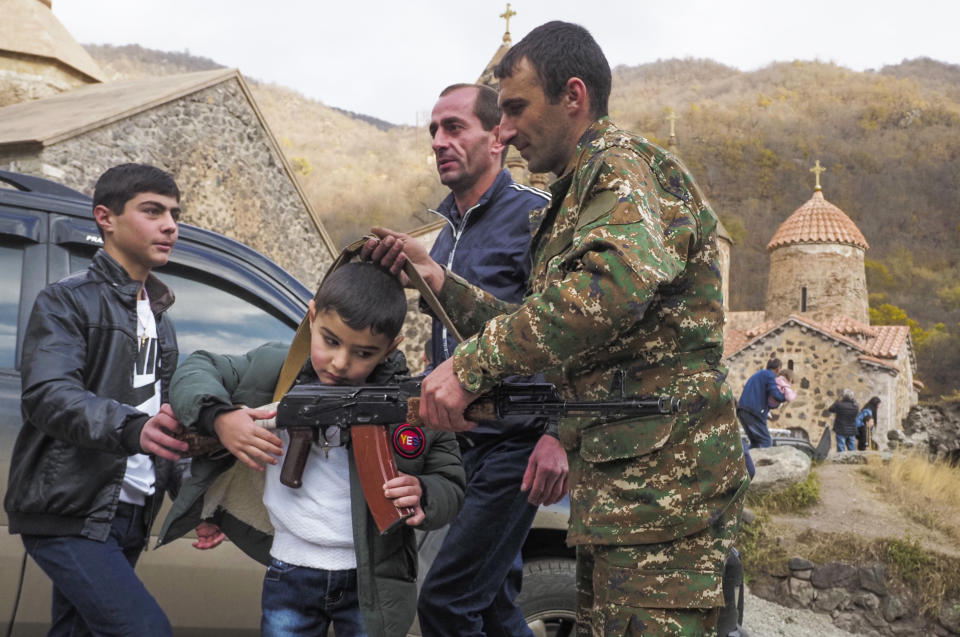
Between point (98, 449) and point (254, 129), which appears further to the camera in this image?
point (254, 129)

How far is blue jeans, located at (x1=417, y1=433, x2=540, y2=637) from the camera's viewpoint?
9.25ft

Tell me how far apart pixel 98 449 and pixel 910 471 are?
13.4 metres

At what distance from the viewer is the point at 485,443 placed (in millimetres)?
2982

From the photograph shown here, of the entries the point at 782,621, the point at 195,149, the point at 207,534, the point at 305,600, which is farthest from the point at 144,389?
the point at 195,149

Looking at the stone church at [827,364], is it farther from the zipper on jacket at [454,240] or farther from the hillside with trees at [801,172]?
the zipper on jacket at [454,240]

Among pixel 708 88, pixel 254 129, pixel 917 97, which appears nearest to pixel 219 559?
pixel 254 129

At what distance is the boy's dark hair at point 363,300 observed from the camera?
7.79 ft

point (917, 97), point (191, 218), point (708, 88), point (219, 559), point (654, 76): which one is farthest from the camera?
point (654, 76)

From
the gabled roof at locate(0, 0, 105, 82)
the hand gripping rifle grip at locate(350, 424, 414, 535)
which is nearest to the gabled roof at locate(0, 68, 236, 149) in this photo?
the gabled roof at locate(0, 0, 105, 82)

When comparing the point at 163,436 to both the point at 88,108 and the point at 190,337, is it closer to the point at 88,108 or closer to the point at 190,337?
the point at 190,337

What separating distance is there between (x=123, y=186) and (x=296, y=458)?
3.78ft

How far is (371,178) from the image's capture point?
2884 inches

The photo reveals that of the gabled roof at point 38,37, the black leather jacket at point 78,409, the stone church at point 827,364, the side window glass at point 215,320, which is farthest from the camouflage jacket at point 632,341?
the gabled roof at point 38,37

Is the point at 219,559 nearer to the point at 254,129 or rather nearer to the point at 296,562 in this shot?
the point at 296,562
